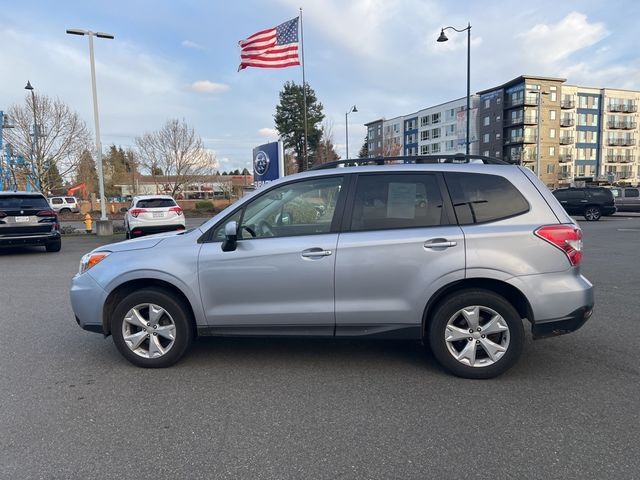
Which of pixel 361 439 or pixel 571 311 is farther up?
pixel 571 311

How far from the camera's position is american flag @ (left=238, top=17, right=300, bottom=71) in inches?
679

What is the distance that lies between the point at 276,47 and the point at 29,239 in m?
11.0

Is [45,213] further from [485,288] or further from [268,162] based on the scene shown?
[485,288]

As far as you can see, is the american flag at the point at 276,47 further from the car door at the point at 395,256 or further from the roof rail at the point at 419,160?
the car door at the point at 395,256

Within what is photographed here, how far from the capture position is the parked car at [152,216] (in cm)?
1522

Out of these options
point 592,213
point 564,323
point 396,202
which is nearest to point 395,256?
point 396,202

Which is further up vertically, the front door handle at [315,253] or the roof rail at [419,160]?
the roof rail at [419,160]

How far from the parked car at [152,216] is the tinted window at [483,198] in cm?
1319

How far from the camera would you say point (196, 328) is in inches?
161

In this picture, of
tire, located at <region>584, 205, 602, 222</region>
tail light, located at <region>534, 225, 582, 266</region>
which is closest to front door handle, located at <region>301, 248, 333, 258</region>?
Result: tail light, located at <region>534, 225, 582, 266</region>

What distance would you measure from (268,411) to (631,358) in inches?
136

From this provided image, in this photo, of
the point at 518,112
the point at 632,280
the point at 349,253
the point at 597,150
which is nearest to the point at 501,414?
the point at 349,253

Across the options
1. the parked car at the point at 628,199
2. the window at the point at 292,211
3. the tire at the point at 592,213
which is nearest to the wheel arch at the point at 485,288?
the window at the point at 292,211

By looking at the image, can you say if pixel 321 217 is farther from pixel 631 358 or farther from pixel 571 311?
pixel 631 358
